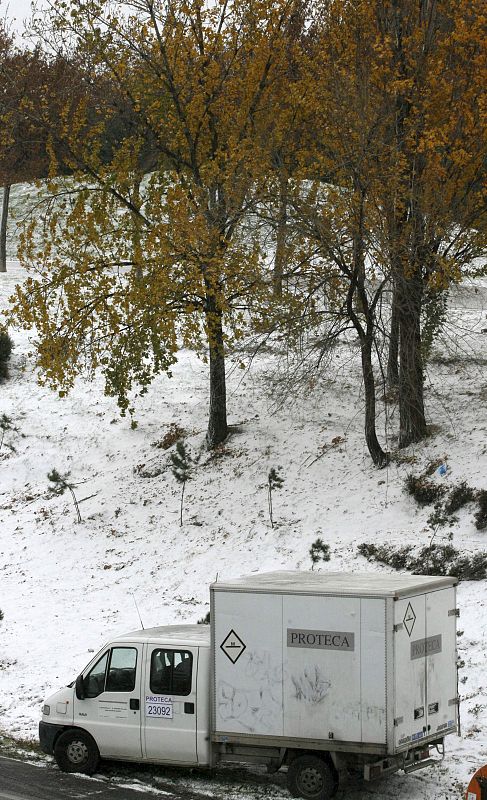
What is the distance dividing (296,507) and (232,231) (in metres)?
6.30

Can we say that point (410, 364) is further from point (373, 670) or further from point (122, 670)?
point (373, 670)

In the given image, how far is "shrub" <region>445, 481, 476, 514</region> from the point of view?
58.5ft

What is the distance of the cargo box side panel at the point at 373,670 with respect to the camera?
32.8 ft

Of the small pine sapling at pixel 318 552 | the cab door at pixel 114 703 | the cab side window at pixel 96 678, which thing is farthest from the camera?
the small pine sapling at pixel 318 552

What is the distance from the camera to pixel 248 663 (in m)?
10.6

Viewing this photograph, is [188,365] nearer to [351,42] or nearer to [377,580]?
[351,42]

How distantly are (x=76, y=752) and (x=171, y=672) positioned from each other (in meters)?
1.56

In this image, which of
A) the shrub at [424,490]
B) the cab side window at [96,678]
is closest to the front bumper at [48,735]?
the cab side window at [96,678]

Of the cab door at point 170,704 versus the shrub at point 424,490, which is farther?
the shrub at point 424,490

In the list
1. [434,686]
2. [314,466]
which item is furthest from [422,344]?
[434,686]

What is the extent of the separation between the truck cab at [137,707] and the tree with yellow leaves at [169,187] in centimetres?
1067

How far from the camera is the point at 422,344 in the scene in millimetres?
19781

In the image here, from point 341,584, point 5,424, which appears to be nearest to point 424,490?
point 341,584

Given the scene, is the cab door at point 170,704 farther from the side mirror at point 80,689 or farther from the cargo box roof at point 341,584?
the cargo box roof at point 341,584
